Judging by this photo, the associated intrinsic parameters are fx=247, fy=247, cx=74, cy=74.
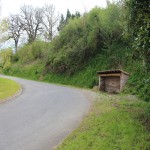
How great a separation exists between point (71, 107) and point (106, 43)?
17943mm

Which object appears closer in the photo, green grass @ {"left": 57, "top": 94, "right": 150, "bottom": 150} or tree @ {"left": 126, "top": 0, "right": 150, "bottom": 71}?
A: green grass @ {"left": 57, "top": 94, "right": 150, "bottom": 150}

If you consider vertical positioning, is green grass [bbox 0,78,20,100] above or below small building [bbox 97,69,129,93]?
below

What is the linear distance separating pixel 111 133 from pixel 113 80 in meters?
15.5

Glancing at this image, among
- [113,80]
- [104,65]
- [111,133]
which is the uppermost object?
[104,65]

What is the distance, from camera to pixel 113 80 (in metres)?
24.1

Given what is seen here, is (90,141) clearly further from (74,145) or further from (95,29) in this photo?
(95,29)

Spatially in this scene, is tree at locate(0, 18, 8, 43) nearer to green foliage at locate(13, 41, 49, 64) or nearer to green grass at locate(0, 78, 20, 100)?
green grass at locate(0, 78, 20, 100)

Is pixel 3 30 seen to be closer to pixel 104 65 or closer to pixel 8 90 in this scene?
pixel 8 90

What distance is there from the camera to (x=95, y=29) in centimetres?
3247

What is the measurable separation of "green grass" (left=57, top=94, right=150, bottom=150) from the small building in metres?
11.1

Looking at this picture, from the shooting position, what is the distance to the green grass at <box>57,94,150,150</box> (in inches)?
307

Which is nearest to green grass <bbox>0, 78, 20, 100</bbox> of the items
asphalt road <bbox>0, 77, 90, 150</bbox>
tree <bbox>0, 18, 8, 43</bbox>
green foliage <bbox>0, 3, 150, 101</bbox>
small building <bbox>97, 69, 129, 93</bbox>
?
tree <bbox>0, 18, 8, 43</bbox>

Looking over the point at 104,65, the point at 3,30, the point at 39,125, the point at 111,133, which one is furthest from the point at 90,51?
the point at 111,133

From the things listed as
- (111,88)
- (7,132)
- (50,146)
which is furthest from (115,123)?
(111,88)
